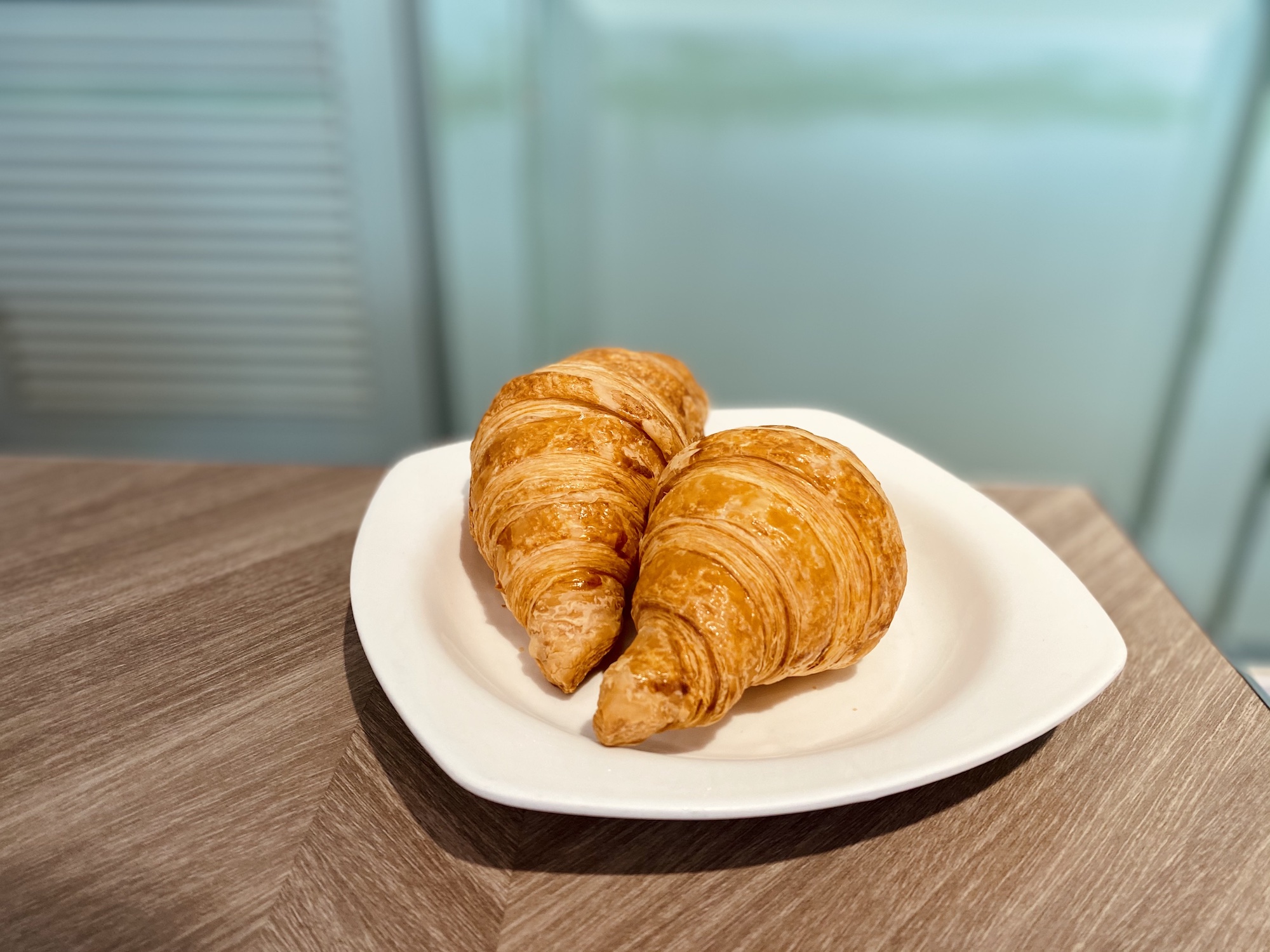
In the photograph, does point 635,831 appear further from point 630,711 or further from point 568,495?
point 568,495

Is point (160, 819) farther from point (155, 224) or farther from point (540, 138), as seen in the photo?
point (155, 224)

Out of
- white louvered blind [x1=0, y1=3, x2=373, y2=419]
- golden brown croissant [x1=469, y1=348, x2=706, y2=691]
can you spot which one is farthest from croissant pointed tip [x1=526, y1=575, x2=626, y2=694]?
white louvered blind [x1=0, y1=3, x2=373, y2=419]

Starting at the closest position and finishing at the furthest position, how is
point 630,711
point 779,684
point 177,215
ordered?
1. point 630,711
2. point 779,684
3. point 177,215

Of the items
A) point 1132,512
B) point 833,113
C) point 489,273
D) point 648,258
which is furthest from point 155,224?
point 1132,512

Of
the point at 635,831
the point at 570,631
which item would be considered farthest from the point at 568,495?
the point at 635,831

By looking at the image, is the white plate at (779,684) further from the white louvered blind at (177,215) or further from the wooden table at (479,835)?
the white louvered blind at (177,215)

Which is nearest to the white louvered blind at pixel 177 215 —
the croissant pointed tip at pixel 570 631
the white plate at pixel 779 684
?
the white plate at pixel 779 684

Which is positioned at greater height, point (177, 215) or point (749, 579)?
point (749, 579)
